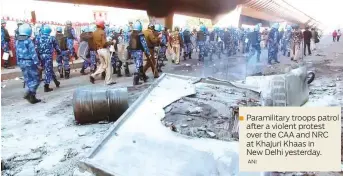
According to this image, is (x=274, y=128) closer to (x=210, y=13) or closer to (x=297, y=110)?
(x=297, y=110)

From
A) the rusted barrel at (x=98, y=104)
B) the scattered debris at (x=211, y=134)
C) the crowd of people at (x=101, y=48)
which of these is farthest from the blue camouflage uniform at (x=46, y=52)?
the scattered debris at (x=211, y=134)

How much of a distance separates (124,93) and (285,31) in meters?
2.97

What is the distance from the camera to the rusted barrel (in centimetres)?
340

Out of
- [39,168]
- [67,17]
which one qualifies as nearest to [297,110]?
[39,168]

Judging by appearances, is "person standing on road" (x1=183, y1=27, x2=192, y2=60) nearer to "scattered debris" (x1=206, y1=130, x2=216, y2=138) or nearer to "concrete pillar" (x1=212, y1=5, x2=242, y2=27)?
"concrete pillar" (x1=212, y1=5, x2=242, y2=27)

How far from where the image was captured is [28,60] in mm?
4320

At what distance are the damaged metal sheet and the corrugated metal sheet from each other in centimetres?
182

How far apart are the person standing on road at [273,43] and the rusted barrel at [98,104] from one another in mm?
2184

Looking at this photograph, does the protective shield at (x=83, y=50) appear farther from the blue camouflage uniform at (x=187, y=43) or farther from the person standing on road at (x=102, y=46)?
the blue camouflage uniform at (x=187, y=43)

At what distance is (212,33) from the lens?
1006cm

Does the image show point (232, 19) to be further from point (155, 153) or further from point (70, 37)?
point (155, 153)

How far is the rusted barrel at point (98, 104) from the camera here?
3.40 meters

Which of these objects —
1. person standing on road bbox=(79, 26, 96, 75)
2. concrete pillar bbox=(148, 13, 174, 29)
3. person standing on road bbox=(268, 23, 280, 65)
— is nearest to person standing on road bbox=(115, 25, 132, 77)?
person standing on road bbox=(79, 26, 96, 75)

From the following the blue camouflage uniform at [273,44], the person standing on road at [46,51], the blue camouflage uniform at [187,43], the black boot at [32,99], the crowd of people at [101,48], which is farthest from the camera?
the blue camouflage uniform at [187,43]
